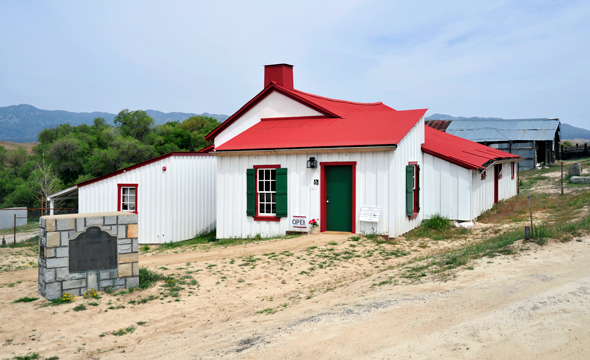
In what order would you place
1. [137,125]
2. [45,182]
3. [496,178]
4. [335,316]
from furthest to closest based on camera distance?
[137,125] < [45,182] < [496,178] < [335,316]

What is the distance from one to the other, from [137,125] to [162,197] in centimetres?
3240

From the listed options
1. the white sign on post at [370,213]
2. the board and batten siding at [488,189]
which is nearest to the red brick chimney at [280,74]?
the white sign on post at [370,213]

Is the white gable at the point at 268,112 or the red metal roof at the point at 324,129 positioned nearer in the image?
the red metal roof at the point at 324,129

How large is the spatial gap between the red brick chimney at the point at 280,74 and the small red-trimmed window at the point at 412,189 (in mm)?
6211

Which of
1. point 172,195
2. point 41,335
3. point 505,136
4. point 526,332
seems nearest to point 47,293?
point 41,335

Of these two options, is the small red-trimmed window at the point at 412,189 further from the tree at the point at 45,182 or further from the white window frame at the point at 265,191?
the tree at the point at 45,182

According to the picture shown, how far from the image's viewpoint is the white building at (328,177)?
1344 centimetres

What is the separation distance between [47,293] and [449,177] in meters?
12.3

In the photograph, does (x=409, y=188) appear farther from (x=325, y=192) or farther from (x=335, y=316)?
(x=335, y=316)

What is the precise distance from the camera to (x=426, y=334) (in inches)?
223

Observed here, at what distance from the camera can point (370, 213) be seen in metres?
13.5

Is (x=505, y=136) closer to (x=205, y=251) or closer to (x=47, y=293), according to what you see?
(x=205, y=251)

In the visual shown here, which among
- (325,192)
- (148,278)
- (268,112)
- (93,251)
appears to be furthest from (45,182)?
(93,251)

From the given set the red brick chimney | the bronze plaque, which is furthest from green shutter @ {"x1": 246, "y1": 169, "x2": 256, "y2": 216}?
the bronze plaque
